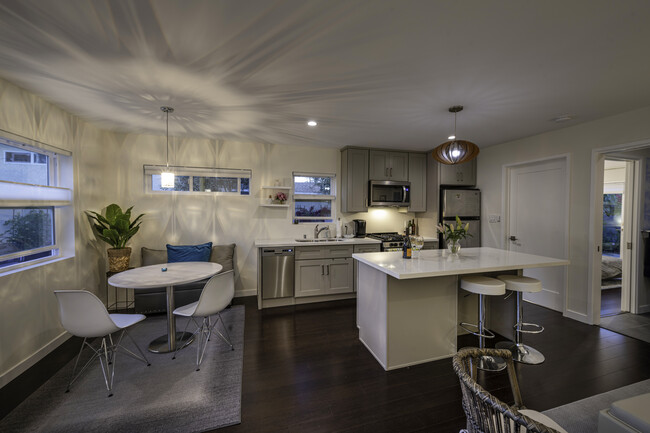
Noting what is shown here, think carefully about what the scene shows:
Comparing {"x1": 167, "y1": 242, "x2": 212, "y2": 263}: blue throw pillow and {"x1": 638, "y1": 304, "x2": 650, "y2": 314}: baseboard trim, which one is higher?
{"x1": 167, "y1": 242, "x2": 212, "y2": 263}: blue throw pillow

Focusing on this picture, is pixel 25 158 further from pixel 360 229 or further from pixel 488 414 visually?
pixel 360 229

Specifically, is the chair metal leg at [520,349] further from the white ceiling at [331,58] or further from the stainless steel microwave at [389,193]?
the stainless steel microwave at [389,193]

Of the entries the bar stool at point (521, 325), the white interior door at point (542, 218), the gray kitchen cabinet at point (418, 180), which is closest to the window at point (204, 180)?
the gray kitchen cabinet at point (418, 180)

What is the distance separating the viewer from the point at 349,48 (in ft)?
5.82

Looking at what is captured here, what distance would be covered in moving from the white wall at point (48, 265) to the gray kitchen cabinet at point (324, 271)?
104 inches

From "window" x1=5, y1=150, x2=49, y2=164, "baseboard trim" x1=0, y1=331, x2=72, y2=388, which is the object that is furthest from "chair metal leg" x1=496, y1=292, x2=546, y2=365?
"window" x1=5, y1=150, x2=49, y2=164

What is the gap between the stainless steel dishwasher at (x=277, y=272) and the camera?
3768mm

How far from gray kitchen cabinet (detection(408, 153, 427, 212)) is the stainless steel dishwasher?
2524mm

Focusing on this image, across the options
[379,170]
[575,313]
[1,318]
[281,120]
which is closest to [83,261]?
[1,318]

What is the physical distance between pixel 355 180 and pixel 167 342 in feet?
11.2

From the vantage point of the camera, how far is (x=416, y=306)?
236 cm

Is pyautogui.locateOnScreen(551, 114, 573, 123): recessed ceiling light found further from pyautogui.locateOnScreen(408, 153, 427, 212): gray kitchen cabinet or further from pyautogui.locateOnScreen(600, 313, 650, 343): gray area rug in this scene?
pyautogui.locateOnScreen(600, 313, 650, 343): gray area rug

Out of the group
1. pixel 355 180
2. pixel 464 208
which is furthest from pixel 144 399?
pixel 464 208

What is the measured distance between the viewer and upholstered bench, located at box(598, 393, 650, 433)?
106 centimetres
